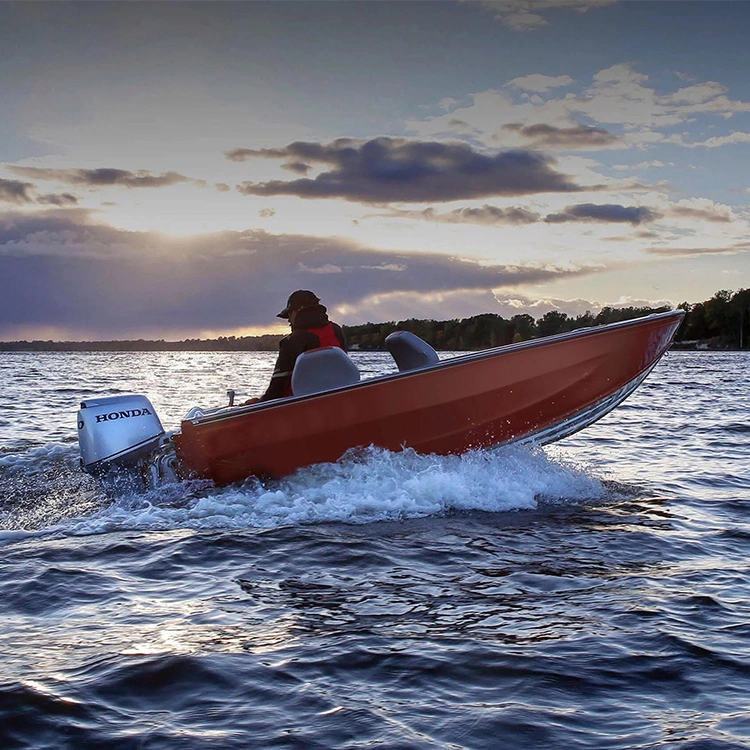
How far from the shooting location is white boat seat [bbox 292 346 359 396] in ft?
25.0

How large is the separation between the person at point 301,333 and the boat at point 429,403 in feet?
0.79

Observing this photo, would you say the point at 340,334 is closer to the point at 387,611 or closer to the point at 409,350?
the point at 409,350

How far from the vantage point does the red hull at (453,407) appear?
7.29m

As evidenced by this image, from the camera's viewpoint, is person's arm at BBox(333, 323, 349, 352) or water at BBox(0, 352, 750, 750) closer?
water at BBox(0, 352, 750, 750)

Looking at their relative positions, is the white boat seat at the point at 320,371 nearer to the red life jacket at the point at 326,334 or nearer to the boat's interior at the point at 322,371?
the boat's interior at the point at 322,371

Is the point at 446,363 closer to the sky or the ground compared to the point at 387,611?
closer to the sky

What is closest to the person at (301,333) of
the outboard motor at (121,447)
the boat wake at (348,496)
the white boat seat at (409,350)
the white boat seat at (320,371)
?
the white boat seat at (320,371)

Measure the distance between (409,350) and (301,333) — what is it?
1115 millimetres

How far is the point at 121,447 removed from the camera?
8.75m

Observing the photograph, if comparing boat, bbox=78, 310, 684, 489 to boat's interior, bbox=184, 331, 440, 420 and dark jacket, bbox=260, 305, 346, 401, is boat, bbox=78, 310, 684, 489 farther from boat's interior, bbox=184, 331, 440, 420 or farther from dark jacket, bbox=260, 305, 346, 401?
dark jacket, bbox=260, 305, 346, 401

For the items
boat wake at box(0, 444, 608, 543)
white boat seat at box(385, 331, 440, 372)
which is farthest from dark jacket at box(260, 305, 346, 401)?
boat wake at box(0, 444, 608, 543)

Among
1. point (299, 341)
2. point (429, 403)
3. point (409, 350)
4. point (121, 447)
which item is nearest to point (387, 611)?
point (429, 403)

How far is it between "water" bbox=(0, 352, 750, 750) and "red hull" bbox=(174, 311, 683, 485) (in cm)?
20

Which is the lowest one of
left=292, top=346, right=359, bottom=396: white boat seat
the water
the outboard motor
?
the water
